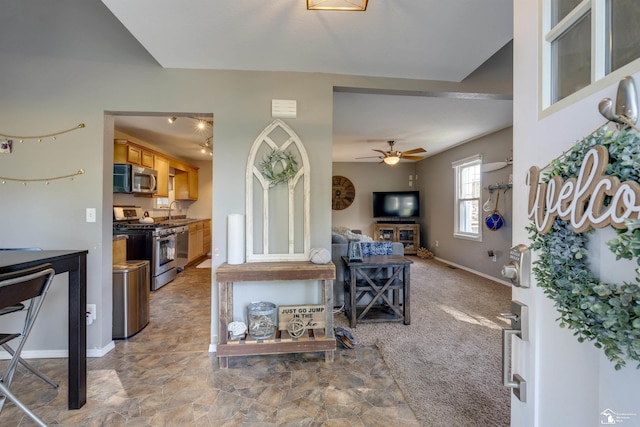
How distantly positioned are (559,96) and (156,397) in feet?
8.17

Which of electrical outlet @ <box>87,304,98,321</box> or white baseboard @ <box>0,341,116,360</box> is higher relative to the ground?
electrical outlet @ <box>87,304,98,321</box>

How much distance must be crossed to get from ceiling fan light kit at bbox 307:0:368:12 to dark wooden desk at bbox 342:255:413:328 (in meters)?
2.16

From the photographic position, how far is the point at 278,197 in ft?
7.66

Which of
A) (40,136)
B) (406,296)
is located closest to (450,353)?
(406,296)

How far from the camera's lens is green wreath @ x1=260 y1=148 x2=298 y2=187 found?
2.27 m

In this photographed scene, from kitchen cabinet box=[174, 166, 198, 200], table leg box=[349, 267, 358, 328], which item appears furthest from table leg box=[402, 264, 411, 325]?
kitchen cabinet box=[174, 166, 198, 200]

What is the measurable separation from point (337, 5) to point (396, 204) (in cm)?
604

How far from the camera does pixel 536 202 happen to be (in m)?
0.73

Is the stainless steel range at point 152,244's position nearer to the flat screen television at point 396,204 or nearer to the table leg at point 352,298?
the table leg at point 352,298

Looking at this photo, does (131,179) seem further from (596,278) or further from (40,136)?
(596,278)

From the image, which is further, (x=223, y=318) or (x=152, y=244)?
(x=152, y=244)

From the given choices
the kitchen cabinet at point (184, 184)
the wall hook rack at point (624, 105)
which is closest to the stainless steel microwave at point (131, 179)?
the kitchen cabinet at point (184, 184)

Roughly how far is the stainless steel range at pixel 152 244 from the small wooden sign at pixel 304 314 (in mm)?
2629

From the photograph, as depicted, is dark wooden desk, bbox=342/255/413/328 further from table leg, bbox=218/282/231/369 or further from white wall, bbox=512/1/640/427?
white wall, bbox=512/1/640/427
